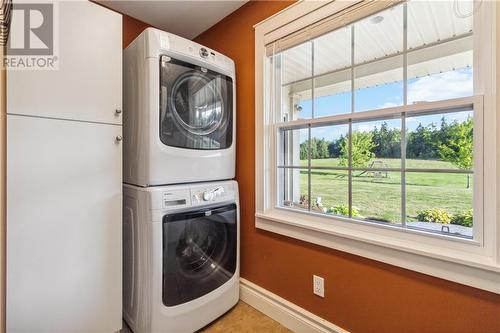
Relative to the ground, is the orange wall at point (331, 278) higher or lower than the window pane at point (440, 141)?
lower

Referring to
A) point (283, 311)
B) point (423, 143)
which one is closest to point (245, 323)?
point (283, 311)

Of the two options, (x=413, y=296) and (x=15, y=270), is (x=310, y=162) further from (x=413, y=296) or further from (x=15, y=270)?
(x=15, y=270)

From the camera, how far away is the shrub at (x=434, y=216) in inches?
43.4

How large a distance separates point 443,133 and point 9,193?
1946 millimetres

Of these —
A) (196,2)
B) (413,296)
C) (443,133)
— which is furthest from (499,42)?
(196,2)

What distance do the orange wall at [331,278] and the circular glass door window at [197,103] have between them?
0.29 meters

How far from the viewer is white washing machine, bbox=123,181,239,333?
1326mm

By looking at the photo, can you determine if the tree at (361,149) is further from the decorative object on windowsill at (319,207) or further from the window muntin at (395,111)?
the decorative object on windowsill at (319,207)

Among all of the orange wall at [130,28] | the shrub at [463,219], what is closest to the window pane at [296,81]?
the shrub at [463,219]

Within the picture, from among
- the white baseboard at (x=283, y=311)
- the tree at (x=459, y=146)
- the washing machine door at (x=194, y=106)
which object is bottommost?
the white baseboard at (x=283, y=311)

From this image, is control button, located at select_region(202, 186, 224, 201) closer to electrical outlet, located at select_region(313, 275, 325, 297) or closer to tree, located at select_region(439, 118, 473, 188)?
electrical outlet, located at select_region(313, 275, 325, 297)

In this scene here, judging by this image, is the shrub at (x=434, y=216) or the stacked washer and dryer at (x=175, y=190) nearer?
the shrub at (x=434, y=216)

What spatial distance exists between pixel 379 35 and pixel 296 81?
1.81 feet

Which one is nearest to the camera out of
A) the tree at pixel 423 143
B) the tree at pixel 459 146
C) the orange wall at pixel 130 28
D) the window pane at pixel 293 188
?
the tree at pixel 459 146
